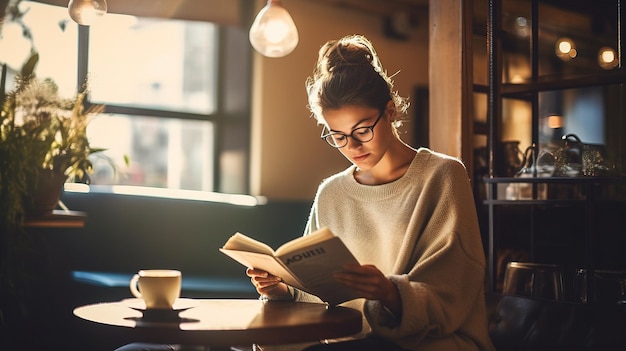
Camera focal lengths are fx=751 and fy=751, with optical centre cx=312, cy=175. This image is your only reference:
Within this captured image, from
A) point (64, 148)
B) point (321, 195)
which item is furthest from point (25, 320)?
point (321, 195)

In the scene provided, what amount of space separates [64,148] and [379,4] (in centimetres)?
356

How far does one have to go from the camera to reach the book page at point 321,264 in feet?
5.06

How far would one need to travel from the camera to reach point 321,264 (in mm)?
1601

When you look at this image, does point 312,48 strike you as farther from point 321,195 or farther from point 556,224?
point 321,195

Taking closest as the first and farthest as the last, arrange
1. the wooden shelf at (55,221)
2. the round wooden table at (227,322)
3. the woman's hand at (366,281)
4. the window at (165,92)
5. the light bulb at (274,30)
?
the round wooden table at (227,322) < the woman's hand at (366,281) < the wooden shelf at (55,221) < the light bulb at (274,30) < the window at (165,92)

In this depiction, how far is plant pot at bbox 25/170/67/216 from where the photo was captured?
312 cm

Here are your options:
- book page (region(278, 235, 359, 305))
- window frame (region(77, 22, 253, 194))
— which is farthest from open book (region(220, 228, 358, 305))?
window frame (region(77, 22, 253, 194))

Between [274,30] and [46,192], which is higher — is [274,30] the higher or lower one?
the higher one

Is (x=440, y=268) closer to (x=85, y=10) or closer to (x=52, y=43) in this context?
(x=85, y=10)

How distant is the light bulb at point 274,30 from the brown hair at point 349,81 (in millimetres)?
1264

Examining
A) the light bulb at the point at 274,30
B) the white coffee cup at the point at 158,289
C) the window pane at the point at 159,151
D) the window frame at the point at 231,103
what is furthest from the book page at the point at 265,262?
the window frame at the point at 231,103

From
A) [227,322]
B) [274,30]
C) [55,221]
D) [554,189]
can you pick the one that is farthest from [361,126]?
[55,221]

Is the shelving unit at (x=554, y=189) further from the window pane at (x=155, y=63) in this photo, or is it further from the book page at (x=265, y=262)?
the window pane at (x=155, y=63)

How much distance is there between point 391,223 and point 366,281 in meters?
0.41
